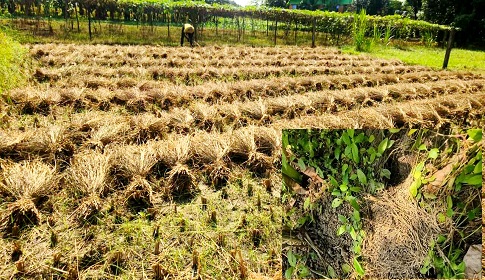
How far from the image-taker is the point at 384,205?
133cm

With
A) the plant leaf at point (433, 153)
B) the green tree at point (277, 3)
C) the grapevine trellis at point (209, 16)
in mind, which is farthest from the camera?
the green tree at point (277, 3)

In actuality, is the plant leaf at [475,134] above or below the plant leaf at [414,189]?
above

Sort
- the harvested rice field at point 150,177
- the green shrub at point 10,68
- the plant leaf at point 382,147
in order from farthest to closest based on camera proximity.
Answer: the green shrub at point 10,68, the harvested rice field at point 150,177, the plant leaf at point 382,147

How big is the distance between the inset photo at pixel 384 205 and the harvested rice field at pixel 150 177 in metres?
0.84

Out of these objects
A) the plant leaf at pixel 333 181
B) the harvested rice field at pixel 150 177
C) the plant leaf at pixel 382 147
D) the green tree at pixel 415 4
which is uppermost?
the green tree at pixel 415 4

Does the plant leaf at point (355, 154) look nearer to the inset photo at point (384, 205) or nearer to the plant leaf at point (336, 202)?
the inset photo at point (384, 205)

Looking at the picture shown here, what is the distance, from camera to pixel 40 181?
285 cm

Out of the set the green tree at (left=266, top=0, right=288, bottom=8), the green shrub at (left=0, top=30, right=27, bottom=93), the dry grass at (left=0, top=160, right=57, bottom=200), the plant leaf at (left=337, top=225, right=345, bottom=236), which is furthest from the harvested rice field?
the green tree at (left=266, top=0, right=288, bottom=8)

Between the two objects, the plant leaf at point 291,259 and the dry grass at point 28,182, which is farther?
the dry grass at point 28,182

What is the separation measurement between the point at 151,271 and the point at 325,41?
65.9 feet

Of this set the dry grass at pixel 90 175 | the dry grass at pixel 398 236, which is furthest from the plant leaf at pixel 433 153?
the dry grass at pixel 90 175

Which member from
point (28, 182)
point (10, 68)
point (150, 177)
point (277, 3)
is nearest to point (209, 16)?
point (10, 68)

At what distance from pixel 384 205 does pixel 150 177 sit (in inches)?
91.1

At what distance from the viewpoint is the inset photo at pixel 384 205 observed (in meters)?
1.21
